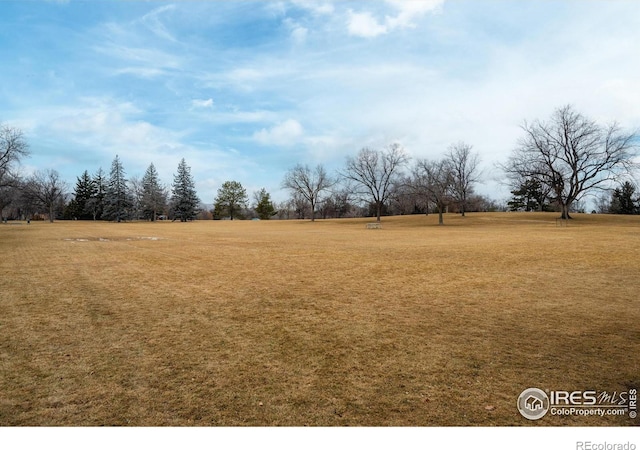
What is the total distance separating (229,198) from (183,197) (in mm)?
15855

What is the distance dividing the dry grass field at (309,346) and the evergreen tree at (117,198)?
71.7m

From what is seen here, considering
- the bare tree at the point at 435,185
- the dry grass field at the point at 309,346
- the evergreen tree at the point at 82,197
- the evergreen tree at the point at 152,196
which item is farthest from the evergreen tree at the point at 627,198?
the evergreen tree at the point at 82,197

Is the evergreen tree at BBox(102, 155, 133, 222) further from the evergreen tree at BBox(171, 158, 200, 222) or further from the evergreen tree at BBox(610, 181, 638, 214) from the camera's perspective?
the evergreen tree at BBox(610, 181, 638, 214)

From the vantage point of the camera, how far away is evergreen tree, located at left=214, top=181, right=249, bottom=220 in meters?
92.5

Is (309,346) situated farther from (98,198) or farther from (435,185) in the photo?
(98,198)

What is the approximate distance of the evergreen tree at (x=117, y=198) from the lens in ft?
240

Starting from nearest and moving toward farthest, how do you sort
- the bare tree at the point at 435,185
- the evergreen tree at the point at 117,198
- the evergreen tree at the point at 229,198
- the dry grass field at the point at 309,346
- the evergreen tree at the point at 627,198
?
the dry grass field at the point at 309,346
the bare tree at the point at 435,185
the evergreen tree at the point at 627,198
the evergreen tree at the point at 117,198
the evergreen tree at the point at 229,198

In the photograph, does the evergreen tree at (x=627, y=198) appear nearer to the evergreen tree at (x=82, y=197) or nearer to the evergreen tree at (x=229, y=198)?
the evergreen tree at (x=229, y=198)

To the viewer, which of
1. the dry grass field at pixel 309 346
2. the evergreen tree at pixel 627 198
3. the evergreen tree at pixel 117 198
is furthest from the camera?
the evergreen tree at pixel 117 198

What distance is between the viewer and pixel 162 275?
1015cm

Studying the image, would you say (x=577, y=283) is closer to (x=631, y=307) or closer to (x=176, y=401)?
(x=631, y=307)

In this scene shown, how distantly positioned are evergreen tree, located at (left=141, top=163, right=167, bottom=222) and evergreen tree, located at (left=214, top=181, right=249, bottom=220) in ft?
50.1

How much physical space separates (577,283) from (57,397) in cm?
1051
